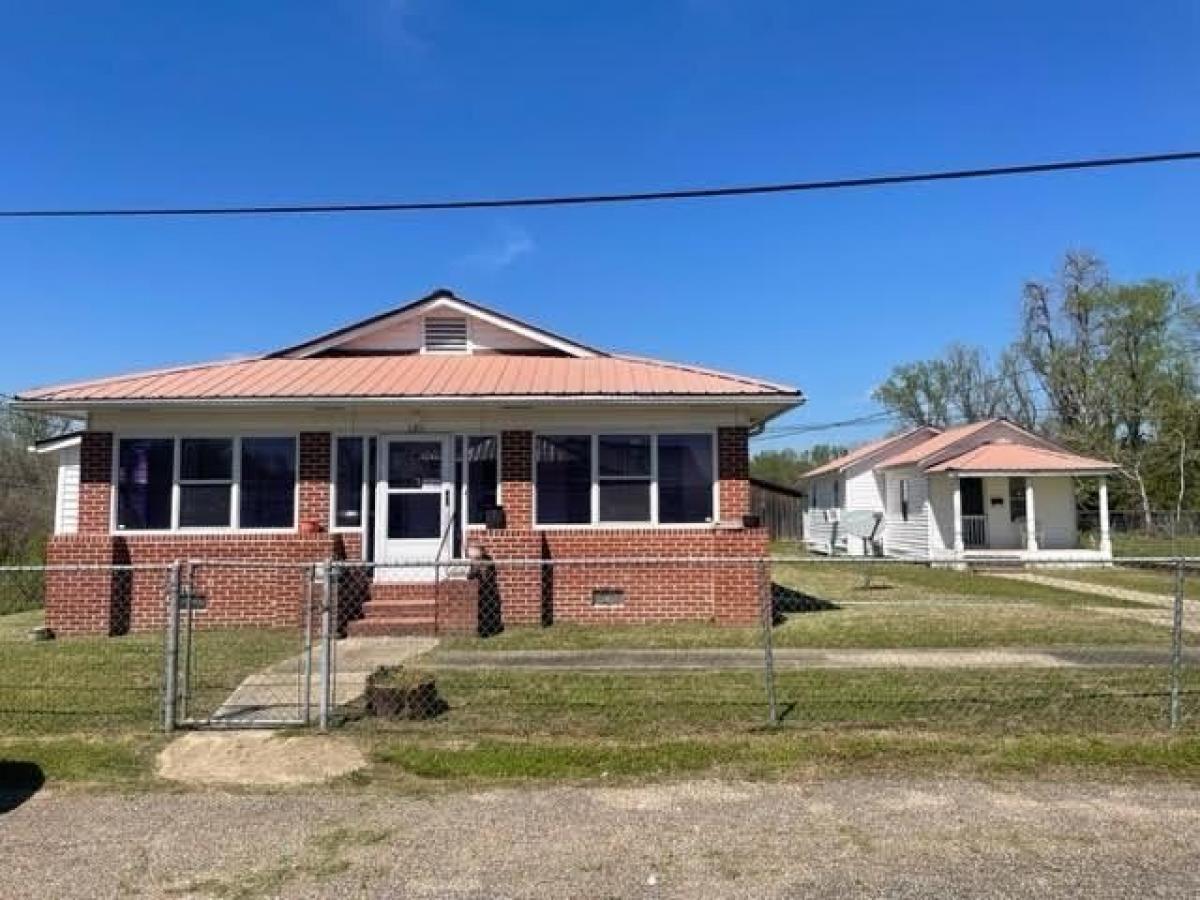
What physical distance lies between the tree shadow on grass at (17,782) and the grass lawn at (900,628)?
519cm

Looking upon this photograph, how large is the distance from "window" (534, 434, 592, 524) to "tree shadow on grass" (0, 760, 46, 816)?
7919mm

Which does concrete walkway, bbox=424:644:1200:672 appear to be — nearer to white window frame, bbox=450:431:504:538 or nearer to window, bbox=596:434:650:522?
white window frame, bbox=450:431:504:538

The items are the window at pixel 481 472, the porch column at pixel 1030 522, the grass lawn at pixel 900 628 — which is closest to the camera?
the grass lawn at pixel 900 628

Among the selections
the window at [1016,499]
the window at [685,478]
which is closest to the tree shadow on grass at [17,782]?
the window at [685,478]

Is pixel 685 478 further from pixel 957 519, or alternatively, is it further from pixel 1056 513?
pixel 1056 513

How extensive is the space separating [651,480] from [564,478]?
1281 millimetres

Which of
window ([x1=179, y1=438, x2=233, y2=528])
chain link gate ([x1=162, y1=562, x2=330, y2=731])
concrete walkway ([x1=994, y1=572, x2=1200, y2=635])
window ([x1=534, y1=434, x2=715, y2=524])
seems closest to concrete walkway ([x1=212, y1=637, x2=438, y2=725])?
chain link gate ([x1=162, y1=562, x2=330, y2=731])

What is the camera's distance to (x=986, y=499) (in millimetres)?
27031

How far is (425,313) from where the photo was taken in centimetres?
1579

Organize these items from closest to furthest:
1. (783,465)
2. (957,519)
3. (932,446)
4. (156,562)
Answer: (156,562) < (957,519) < (932,446) < (783,465)

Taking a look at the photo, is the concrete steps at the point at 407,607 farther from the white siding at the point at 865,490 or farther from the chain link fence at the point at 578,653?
the white siding at the point at 865,490

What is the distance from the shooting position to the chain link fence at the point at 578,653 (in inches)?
275

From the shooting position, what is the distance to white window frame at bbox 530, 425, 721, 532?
13109 mm

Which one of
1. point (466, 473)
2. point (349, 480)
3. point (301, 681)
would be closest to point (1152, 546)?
point (466, 473)
